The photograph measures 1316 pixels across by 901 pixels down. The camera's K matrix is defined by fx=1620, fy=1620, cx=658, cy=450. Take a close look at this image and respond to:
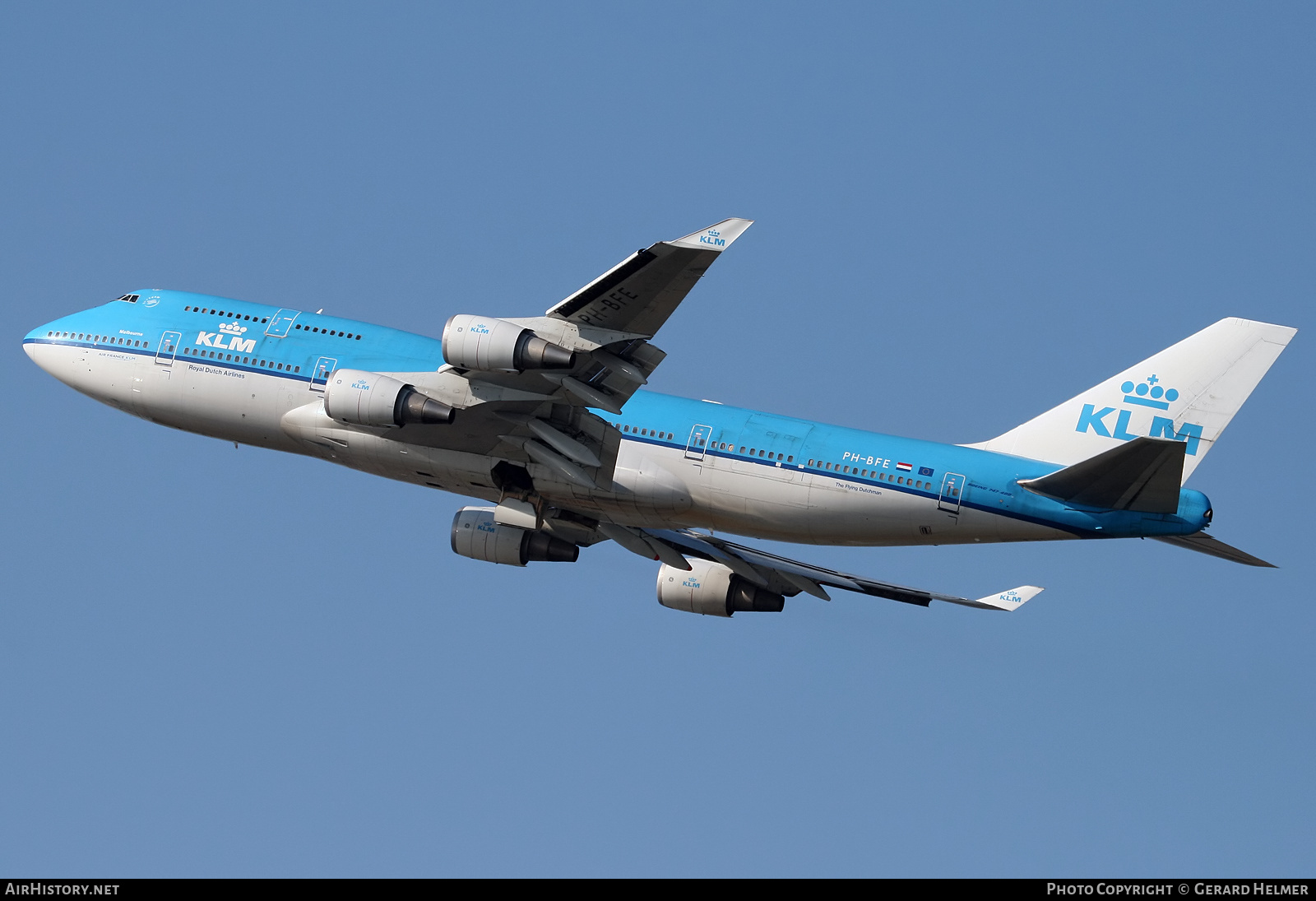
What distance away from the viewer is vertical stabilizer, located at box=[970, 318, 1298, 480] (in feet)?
125

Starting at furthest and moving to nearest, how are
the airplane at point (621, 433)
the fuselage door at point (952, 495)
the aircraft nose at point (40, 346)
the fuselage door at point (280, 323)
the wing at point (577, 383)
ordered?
1. the aircraft nose at point (40, 346)
2. the fuselage door at point (280, 323)
3. the fuselage door at point (952, 495)
4. the airplane at point (621, 433)
5. the wing at point (577, 383)

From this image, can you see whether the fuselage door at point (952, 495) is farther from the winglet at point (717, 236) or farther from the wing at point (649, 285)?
the winglet at point (717, 236)

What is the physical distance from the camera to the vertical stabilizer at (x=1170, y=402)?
125 ft

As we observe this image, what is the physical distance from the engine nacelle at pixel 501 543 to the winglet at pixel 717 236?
11.7 meters

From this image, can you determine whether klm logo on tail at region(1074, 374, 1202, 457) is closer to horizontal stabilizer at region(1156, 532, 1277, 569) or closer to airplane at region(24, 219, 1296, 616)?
airplane at region(24, 219, 1296, 616)

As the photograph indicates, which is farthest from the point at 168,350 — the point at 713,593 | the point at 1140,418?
the point at 1140,418

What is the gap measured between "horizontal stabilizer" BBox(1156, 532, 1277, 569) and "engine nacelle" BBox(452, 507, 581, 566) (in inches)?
586

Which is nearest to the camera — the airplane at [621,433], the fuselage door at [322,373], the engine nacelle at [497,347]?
the engine nacelle at [497,347]

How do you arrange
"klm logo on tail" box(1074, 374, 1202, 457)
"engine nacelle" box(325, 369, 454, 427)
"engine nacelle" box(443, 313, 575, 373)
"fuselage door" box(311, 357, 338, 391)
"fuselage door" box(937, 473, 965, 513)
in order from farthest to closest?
"fuselage door" box(311, 357, 338, 391), "klm logo on tail" box(1074, 374, 1202, 457), "fuselage door" box(937, 473, 965, 513), "engine nacelle" box(325, 369, 454, 427), "engine nacelle" box(443, 313, 575, 373)

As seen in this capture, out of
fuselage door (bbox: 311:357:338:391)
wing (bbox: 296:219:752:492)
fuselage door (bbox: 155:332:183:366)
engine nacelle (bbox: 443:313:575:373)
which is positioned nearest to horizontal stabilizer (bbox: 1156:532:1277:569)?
wing (bbox: 296:219:752:492)

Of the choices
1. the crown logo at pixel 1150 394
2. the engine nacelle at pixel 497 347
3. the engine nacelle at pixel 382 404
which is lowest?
the engine nacelle at pixel 382 404

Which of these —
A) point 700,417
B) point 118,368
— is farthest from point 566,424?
point 118,368

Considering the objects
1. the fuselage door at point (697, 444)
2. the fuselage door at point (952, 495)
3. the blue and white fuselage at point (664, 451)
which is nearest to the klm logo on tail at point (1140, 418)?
the blue and white fuselage at point (664, 451)

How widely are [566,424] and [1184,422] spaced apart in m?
14.7
